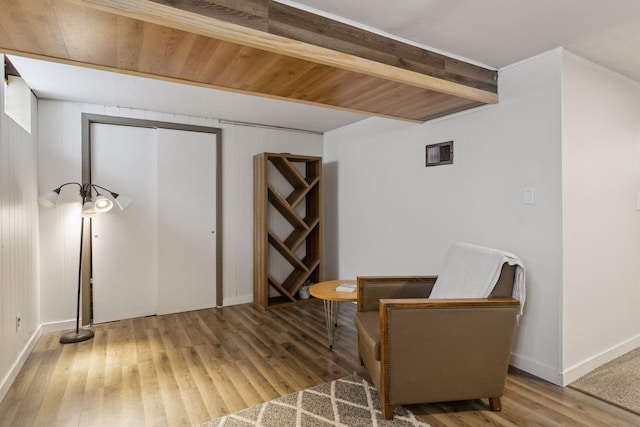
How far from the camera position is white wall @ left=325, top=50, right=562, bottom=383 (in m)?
2.37

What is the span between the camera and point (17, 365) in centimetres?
253

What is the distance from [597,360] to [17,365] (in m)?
4.22

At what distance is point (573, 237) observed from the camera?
2.36 m

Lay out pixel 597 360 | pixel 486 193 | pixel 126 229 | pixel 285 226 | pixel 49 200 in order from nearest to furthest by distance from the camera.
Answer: pixel 597 360 < pixel 486 193 < pixel 49 200 < pixel 126 229 < pixel 285 226

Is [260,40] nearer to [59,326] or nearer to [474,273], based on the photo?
[474,273]

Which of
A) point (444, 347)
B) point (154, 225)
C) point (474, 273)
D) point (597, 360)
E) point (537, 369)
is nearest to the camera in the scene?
point (444, 347)

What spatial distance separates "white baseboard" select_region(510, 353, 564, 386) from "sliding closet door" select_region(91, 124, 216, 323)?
10.4 ft

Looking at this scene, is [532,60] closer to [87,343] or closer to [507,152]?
[507,152]

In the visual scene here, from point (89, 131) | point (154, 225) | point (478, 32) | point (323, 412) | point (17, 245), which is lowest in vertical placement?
point (323, 412)

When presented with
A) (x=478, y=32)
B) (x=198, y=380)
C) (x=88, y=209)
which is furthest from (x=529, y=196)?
(x=88, y=209)

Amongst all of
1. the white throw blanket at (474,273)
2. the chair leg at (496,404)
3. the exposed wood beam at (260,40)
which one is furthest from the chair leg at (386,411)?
the exposed wood beam at (260,40)

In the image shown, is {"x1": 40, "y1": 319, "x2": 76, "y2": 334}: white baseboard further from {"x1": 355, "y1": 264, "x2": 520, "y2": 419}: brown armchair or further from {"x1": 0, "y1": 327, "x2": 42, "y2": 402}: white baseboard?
{"x1": 355, "y1": 264, "x2": 520, "y2": 419}: brown armchair

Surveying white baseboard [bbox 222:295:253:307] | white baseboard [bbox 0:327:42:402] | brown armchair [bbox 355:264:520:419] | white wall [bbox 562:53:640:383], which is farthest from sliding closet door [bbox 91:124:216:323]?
white wall [bbox 562:53:640:383]

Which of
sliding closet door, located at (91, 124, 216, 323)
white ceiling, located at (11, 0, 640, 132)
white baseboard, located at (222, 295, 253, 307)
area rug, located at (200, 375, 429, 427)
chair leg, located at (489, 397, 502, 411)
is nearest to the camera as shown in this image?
white ceiling, located at (11, 0, 640, 132)
